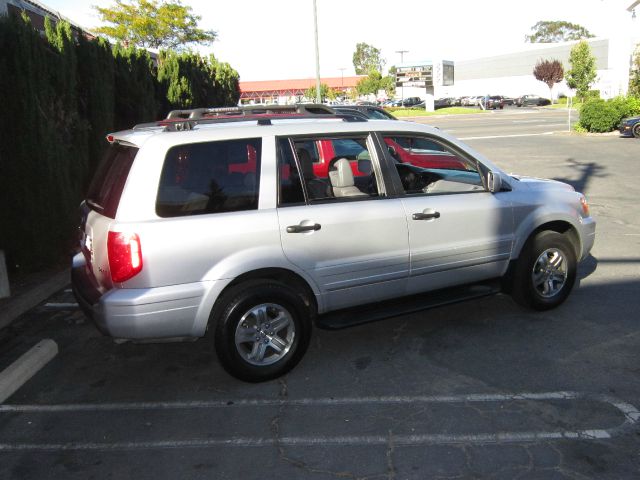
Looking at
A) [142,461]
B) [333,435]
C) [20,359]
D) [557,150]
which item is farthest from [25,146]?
[557,150]

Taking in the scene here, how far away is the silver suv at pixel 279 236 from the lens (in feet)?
12.5

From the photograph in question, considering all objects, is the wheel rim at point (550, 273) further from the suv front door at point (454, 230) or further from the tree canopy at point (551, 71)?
the tree canopy at point (551, 71)

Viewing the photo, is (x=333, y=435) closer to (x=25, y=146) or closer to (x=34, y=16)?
(x=25, y=146)

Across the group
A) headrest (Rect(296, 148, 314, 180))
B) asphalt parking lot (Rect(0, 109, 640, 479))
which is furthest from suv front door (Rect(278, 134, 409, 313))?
asphalt parking lot (Rect(0, 109, 640, 479))

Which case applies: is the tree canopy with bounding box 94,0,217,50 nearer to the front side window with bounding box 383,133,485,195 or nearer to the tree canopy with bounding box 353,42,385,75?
the front side window with bounding box 383,133,485,195

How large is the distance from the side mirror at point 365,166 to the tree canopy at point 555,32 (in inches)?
4688

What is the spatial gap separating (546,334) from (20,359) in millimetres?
4336

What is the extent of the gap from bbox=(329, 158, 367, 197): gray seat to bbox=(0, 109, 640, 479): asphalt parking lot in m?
1.30

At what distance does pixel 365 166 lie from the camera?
4871 mm

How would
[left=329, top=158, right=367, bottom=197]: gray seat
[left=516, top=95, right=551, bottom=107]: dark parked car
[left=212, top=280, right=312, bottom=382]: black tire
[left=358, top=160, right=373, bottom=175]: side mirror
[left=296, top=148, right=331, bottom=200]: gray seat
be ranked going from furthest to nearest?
[left=516, top=95, right=551, bottom=107]: dark parked car, [left=358, top=160, right=373, bottom=175]: side mirror, [left=329, top=158, right=367, bottom=197]: gray seat, [left=296, top=148, right=331, bottom=200]: gray seat, [left=212, top=280, right=312, bottom=382]: black tire

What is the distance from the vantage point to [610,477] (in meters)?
3.02

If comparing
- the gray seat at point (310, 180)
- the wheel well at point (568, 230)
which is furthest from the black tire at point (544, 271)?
the gray seat at point (310, 180)

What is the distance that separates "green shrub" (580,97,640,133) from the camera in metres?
24.2

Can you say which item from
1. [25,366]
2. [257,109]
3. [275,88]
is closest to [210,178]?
[257,109]
